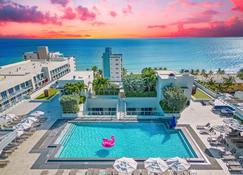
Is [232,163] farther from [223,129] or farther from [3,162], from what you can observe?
[3,162]

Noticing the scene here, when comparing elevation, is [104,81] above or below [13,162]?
above

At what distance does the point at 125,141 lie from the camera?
812 inches

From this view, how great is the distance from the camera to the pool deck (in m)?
15.4

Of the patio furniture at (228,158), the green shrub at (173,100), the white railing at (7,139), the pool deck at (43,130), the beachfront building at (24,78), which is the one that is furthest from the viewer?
the beachfront building at (24,78)

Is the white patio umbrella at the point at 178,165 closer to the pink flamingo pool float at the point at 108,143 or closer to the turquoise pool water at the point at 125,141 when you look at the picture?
the turquoise pool water at the point at 125,141

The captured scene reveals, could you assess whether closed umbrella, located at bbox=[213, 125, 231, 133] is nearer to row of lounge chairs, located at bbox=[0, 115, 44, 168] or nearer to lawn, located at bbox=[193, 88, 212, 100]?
lawn, located at bbox=[193, 88, 212, 100]

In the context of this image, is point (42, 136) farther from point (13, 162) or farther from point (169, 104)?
point (169, 104)

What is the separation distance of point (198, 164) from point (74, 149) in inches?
478

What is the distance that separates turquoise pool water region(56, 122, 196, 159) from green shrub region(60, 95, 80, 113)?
222 centimetres

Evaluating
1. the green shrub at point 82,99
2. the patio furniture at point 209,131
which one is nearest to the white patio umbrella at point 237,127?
the patio furniture at point 209,131

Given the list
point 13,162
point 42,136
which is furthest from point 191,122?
point 13,162

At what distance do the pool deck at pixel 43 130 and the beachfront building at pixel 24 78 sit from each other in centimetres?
389

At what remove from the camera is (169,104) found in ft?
81.1

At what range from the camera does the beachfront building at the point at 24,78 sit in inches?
1267
